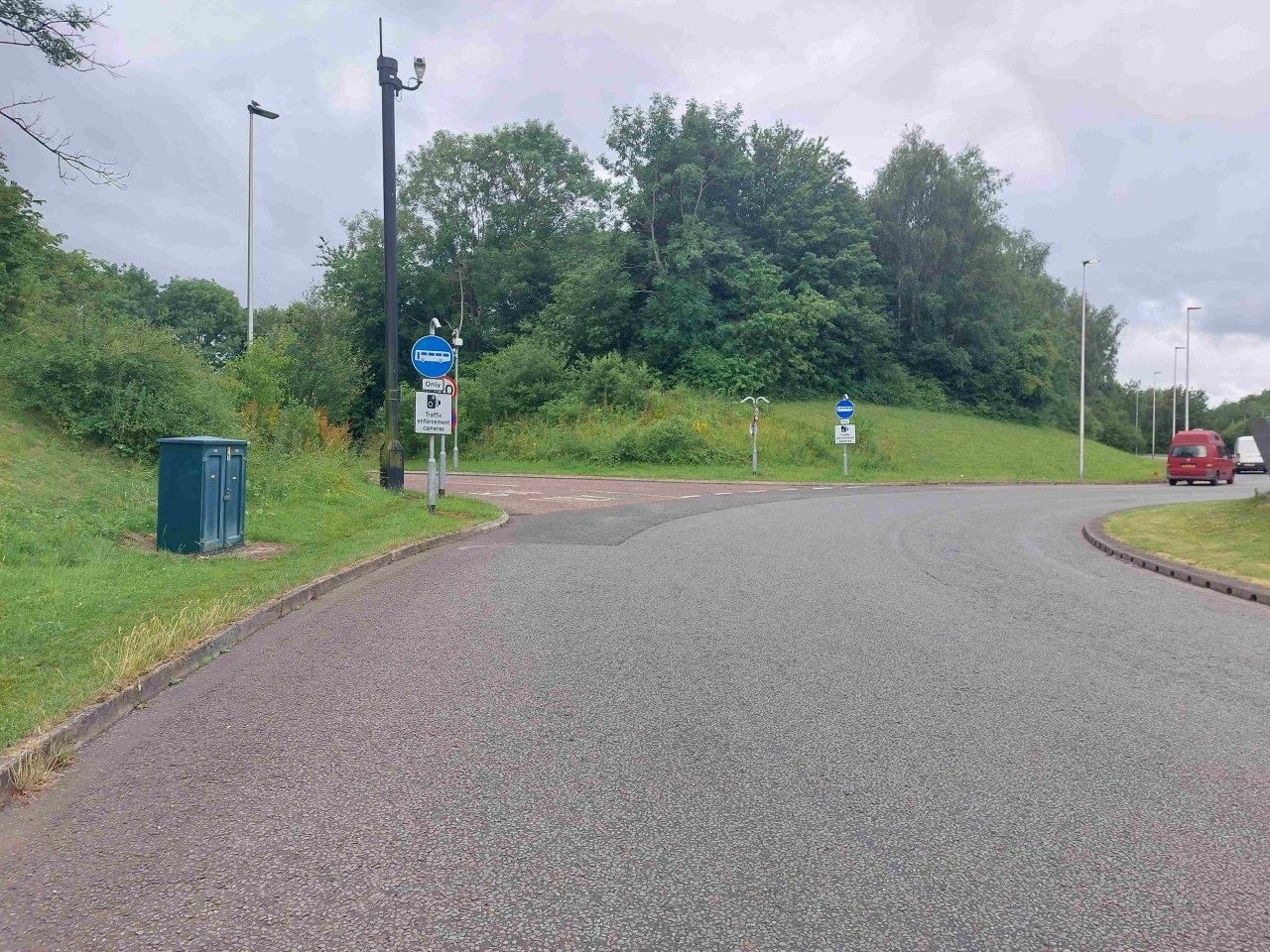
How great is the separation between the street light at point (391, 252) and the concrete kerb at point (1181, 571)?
12.9m

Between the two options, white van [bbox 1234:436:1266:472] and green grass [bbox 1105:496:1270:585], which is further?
white van [bbox 1234:436:1266:472]

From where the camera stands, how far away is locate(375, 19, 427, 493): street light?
18.4m

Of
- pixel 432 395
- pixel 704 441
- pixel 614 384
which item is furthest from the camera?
pixel 614 384

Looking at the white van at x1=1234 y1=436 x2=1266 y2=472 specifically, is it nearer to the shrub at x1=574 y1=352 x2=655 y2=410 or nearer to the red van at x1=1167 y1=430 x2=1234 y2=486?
the red van at x1=1167 y1=430 x2=1234 y2=486

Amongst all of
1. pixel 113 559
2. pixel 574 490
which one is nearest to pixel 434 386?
pixel 113 559

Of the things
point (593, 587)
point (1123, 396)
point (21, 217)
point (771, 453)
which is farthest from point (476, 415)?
point (1123, 396)

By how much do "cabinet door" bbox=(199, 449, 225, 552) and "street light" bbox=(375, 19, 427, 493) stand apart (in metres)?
7.26

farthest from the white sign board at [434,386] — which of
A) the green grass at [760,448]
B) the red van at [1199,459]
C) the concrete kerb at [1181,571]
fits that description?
the red van at [1199,459]

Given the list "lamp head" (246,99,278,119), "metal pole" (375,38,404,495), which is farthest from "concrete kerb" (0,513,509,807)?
"lamp head" (246,99,278,119)

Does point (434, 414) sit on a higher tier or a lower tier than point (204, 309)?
lower

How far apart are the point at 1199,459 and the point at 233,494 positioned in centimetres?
3544

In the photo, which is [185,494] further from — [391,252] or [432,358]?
[391,252]

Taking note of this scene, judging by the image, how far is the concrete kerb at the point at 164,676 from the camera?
449cm

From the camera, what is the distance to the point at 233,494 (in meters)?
11.4
